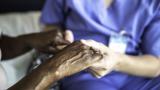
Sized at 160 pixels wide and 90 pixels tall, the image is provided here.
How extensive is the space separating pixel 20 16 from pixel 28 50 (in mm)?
604

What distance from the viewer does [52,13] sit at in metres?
1.28

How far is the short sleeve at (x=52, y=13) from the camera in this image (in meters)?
1.26

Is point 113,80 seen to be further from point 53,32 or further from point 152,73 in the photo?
point 53,32

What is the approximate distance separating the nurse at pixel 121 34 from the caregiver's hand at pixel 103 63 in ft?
0.21

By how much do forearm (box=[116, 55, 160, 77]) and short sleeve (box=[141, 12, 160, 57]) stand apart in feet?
0.11

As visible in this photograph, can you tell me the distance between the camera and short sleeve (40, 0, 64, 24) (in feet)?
4.14

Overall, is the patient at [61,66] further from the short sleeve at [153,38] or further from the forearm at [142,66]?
the short sleeve at [153,38]

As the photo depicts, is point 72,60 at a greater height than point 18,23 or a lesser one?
greater

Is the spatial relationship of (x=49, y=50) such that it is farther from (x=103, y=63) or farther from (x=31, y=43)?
(x=103, y=63)

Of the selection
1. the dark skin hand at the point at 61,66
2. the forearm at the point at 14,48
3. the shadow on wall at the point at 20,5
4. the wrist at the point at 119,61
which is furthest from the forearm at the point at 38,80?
the shadow on wall at the point at 20,5

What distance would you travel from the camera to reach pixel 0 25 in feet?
5.30

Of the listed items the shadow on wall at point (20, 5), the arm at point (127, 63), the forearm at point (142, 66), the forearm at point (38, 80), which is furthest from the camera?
the shadow on wall at point (20, 5)

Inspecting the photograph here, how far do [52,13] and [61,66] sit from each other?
48 centimetres

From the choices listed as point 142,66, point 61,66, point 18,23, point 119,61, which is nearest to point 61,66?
point 61,66
